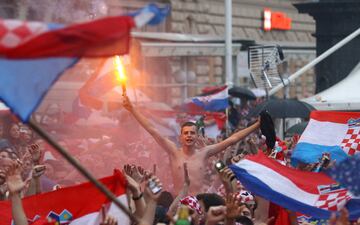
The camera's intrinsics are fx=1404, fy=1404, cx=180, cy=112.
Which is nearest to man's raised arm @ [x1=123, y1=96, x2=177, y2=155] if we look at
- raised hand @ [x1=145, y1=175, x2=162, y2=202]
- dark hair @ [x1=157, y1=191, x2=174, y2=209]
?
dark hair @ [x1=157, y1=191, x2=174, y2=209]

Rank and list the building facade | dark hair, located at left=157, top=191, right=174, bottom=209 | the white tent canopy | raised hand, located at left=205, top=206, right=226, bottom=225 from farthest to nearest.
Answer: the building facade, the white tent canopy, dark hair, located at left=157, top=191, right=174, bottom=209, raised hand, located at left=205, top=206, right=226, bottom=225

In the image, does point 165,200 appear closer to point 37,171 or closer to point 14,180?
point 37,171

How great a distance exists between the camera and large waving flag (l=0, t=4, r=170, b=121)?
232 inches

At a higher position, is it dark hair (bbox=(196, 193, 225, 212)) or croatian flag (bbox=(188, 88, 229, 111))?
dark hair (bbox=(196, 193, 225, 212))

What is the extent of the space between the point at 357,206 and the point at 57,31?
2.80 metres

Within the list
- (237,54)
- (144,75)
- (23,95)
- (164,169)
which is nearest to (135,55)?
(144,75)

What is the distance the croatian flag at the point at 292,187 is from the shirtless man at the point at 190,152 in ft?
4.57

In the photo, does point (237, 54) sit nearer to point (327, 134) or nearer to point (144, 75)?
point (144, 75)

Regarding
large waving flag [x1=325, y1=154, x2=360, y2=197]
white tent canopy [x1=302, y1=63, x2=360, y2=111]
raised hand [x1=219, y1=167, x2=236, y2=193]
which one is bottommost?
white tent canopy [x1=302, y1=63, x2=360, y2=111]

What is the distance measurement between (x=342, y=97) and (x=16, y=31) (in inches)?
397

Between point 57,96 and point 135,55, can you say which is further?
point 135,55

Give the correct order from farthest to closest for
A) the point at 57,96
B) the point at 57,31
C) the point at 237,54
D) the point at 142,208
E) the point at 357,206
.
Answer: the point at 237,54 → the point at 57,96 → the point at 357,206 → the point at 142,208 → the point at 57,31

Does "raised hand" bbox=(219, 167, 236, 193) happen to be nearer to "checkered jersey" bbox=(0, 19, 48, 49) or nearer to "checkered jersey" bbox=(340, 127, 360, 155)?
"checkered jersey" bbox=(340, 127, 360, 155)

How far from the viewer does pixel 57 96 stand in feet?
59.2
